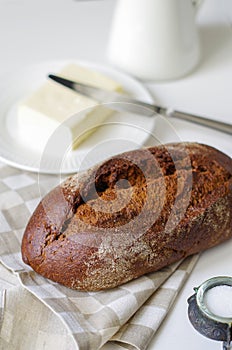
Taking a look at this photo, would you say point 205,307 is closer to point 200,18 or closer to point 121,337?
point 121,337

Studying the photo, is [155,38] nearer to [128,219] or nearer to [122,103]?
[122,103]

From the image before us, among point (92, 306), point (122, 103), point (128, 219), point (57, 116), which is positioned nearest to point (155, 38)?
point (122, 103)

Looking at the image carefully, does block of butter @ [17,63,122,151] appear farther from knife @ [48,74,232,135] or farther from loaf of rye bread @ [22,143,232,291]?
loaf of rye bread @ [22,143,232,291]

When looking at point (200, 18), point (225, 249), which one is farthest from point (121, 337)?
point (200, 18)

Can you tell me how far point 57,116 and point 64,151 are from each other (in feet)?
0.27

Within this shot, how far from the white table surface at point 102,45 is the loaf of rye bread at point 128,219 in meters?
0.24

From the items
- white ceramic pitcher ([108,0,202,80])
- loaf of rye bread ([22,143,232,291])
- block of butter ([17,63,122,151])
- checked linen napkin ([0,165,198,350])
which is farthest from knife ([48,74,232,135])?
checked linen napkin ([0,165,198,350])

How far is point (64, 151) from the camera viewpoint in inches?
48.4

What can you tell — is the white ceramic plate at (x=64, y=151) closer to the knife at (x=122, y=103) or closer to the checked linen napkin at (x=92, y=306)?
the knife at (x=122, y=103)

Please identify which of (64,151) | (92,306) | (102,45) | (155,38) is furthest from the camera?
(102,45)

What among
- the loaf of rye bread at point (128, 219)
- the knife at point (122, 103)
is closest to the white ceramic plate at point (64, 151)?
the knife at point (122, 103)

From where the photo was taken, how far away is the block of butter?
1.25 meters

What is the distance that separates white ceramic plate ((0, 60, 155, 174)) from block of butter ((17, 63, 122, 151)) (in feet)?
0.06

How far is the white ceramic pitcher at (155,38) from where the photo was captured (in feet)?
4.49
